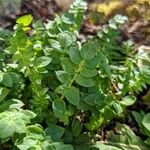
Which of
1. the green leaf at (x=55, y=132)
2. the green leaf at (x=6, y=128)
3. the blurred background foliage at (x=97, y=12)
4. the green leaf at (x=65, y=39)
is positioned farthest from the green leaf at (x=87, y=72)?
the blurred background foliage at (x=97, y=12)

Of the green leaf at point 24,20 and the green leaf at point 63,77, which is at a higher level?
the green leaf at point 24,20

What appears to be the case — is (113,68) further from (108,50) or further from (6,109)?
(6,109)

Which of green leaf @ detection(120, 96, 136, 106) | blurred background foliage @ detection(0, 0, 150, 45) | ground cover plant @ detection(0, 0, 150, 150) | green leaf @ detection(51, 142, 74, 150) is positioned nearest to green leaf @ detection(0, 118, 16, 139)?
ground cover plant @ detection(0, 0, 150, 150)

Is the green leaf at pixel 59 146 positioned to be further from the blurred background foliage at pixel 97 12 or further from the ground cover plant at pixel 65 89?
the blurred background foliage at pixel 97 12

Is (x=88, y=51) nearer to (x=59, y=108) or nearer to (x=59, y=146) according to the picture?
(x=59, y=108)

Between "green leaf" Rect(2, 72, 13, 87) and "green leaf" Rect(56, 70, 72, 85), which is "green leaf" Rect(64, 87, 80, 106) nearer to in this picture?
"green leaf" Rect(56, 70, 72, 85)

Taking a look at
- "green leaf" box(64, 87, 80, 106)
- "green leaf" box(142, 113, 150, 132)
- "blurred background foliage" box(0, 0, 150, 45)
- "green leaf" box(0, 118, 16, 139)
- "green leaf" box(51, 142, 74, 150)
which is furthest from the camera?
"blurred background foliage" box(0, 0, 150, 45)

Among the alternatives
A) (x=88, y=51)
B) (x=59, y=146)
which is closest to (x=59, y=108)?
(x=59, y=146)
